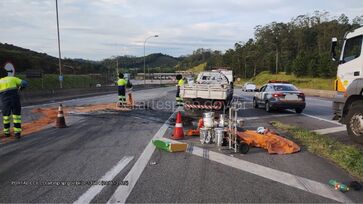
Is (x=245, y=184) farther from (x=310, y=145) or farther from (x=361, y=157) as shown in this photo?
(x=310, y=145)

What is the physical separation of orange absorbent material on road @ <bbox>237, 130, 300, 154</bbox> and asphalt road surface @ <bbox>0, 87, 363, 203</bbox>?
190 millimetres

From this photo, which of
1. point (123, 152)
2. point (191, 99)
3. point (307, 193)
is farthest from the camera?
point (191, 99)

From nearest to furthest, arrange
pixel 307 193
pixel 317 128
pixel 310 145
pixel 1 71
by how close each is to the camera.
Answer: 1. pixel 307 193
2. pixel 310 145
3. pixel 1 71
4. pixel 317 128

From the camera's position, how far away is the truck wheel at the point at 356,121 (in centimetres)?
966

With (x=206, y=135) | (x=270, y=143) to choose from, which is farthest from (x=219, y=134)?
(x=270, y=143)

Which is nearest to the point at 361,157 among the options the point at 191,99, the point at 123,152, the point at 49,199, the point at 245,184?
the point at 245,184

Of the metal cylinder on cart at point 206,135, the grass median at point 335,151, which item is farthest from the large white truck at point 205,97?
the metal cylinder on cart at point 206,135

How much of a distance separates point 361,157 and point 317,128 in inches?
204

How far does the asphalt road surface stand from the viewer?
17.7 ft

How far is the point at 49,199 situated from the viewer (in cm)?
524

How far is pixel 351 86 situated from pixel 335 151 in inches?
96.6

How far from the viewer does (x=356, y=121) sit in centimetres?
984

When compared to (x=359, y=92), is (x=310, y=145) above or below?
below

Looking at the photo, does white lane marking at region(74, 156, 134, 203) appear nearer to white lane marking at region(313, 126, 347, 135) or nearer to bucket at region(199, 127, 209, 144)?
bucket at region(199, 127, 209, 144)
